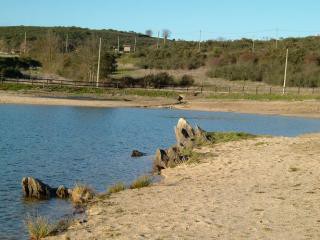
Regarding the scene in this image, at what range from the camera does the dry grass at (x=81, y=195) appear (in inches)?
526

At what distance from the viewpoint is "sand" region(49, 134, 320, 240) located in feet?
31.8

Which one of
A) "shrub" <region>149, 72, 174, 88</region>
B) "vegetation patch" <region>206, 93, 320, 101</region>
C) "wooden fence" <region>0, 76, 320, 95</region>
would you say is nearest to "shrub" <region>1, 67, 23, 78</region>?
"wooden fence" <region>0, 76, 320, 95</region>

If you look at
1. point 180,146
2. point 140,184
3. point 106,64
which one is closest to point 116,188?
point 140,184

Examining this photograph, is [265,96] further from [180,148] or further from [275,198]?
[275,198]

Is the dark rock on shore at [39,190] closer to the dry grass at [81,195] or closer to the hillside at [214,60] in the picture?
the dry grass at [81,195]

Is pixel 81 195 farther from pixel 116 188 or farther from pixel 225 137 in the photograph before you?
pixel 225 137

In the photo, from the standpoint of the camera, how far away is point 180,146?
2116 cm

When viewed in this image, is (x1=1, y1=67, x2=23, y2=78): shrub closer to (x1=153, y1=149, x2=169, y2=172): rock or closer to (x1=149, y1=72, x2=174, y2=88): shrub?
(x1=149, y1=72, x2=174, y2=88): shrub

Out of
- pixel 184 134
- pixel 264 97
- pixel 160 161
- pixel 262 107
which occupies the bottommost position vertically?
pixel 160 161

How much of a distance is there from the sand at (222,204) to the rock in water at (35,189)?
1623 millimetres

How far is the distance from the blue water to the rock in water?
24 cm

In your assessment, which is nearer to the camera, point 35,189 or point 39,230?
point 39,230

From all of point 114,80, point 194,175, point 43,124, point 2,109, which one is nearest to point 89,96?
point 114,80

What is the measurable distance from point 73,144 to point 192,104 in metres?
30.4
